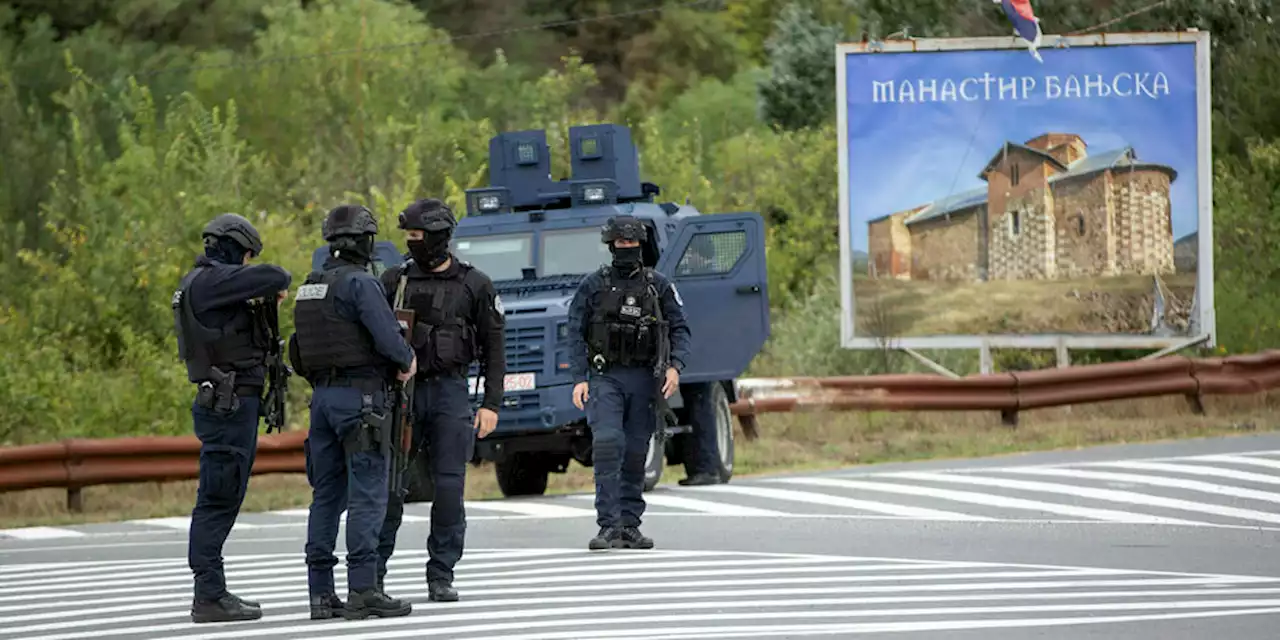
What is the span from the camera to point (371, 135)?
138 ft

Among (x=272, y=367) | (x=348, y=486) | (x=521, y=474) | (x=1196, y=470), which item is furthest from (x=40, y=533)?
(x=1196, y=470)

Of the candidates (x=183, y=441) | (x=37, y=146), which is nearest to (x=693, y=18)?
(x=37, y=146)

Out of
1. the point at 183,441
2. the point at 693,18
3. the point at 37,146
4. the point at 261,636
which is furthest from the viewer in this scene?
the point at 693,18

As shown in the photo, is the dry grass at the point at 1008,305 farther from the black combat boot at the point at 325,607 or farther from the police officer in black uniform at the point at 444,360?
the black combat boot at the point at 325,607

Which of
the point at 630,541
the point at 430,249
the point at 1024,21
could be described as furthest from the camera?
the point at 1024,21

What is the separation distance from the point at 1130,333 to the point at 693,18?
54882mm

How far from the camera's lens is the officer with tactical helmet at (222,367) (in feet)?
40.5

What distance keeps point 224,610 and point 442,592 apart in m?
1.08

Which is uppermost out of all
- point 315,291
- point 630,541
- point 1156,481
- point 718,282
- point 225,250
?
point 718,282

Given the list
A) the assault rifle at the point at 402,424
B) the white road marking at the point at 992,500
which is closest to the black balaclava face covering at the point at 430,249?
the assault rifle at the point at 402,424

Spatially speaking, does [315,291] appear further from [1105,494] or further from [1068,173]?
[1068,173]

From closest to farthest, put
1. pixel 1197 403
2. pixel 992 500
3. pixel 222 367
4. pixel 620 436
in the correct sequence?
1. pixel 222 367
2. pixel 620 436
3. pixel 992 500
4. pixel 1197 403

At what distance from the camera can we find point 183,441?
21.6 m

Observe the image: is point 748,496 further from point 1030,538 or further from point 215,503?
point 215,503
